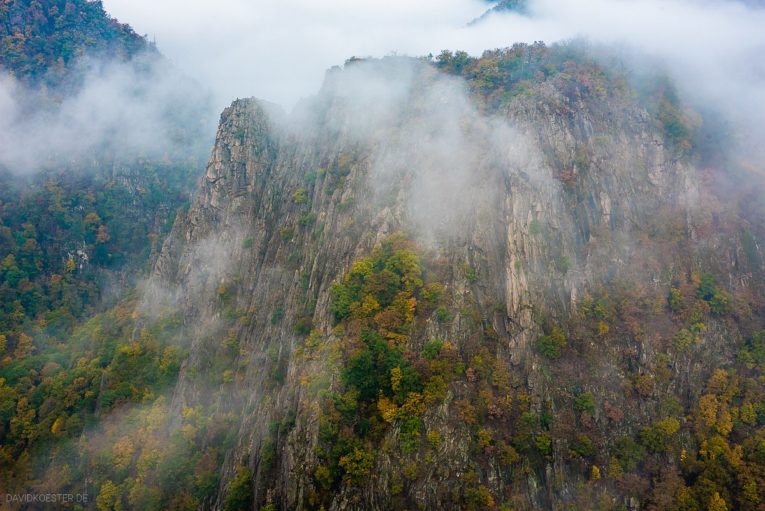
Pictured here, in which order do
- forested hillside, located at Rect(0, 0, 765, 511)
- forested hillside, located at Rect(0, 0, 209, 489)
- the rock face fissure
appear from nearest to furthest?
forested hillside, located at Rect(0, 0, 765, 511) < the rock face fissure < forested hillside, located at Rect(0, 0, 209, 489)

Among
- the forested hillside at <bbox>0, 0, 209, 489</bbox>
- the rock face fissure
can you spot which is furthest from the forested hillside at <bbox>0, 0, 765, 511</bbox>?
the forested hillside at <bbox>0, 0, 209, 489</bbox>

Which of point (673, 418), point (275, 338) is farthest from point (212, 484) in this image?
point (673, 418)

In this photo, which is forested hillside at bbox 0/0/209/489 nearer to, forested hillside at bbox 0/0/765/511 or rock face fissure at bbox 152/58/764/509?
forested hillside at bbox 0/0/765/511

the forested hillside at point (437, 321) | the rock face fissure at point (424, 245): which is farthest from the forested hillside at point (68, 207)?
the rock face fissure at point (424, 245)

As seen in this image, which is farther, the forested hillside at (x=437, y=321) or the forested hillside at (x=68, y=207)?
the forested hillside at (x=68, y=207)

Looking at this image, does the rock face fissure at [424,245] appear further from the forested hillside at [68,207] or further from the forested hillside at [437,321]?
the forested hillside at [68,207]

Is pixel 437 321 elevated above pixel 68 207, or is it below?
below

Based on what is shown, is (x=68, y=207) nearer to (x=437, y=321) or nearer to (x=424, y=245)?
(x=424, y=245)

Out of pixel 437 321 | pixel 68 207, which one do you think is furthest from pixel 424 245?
pixel 68 207

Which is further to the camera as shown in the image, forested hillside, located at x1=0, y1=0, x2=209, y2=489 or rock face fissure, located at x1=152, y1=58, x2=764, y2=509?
forested hillside, located at x1=0, y1=0, x2=209, y2=489
